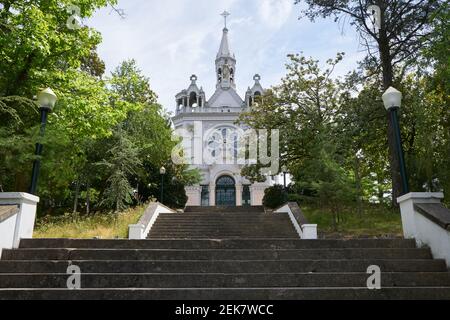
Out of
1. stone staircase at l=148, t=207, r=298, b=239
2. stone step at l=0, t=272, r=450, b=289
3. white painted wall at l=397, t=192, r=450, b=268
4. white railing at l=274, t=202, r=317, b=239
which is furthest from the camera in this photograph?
stone staircase at l=148, t=207, r=298, b=239

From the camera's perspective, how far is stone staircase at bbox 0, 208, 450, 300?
493 centimetres

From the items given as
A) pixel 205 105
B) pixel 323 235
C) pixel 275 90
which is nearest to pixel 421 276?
pixel 323 235

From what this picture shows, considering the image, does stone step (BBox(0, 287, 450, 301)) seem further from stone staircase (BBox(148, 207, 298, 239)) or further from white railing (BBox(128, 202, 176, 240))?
stone staircase (BBox(148, 207, 298, 239))

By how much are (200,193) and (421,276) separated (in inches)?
1249

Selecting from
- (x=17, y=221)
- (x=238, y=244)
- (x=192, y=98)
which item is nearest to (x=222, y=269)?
(x=238, y=244)

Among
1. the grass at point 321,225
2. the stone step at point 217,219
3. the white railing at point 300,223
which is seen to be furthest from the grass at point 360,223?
the stone step at point 217,219

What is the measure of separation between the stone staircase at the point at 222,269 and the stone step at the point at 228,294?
1cm

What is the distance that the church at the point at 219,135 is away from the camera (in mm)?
36562

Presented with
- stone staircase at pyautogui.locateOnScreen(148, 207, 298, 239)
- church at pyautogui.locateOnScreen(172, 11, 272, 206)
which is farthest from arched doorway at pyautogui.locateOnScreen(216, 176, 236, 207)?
stone staircase at pyautogui.locateOnScreen(148, 207, 298, 239)

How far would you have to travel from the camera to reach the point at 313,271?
5902 millimetres

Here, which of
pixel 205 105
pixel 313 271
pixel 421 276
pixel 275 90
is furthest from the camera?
pixel 205 105

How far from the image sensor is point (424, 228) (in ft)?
21.9

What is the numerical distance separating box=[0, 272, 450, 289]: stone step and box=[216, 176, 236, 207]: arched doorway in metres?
31.5
